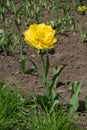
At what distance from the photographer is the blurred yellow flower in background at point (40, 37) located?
2.50 meters

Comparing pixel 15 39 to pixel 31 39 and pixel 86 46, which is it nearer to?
pixel 86 46

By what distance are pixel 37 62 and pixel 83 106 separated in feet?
2.92

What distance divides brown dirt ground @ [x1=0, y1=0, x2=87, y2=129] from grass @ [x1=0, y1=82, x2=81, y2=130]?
0.81 feet

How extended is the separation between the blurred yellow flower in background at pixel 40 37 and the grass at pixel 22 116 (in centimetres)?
46

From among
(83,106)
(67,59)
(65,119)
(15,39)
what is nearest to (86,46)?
(67,59)

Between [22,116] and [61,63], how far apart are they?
1.02m

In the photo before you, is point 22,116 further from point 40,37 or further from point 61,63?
point 61,63

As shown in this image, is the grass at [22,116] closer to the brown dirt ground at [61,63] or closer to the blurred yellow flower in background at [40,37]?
the brown dirt ground at [61,63]

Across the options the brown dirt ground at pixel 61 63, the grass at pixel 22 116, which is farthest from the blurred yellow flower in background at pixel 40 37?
the brown dirt ground at pixel 61 63

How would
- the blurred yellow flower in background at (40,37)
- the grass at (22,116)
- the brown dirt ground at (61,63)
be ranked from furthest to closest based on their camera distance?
1. the brown dirt ground at (61,63)
2. the grass at (22,116)
3. the blurred yellow flower in background at (40,37)

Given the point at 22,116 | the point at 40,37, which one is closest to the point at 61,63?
the point at 22,116

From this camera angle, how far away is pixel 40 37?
2.54 m

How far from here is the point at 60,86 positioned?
11.0ft

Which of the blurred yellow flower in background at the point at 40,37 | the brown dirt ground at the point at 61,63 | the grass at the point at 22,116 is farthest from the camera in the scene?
the brown dirt ground at the point at 61,63
